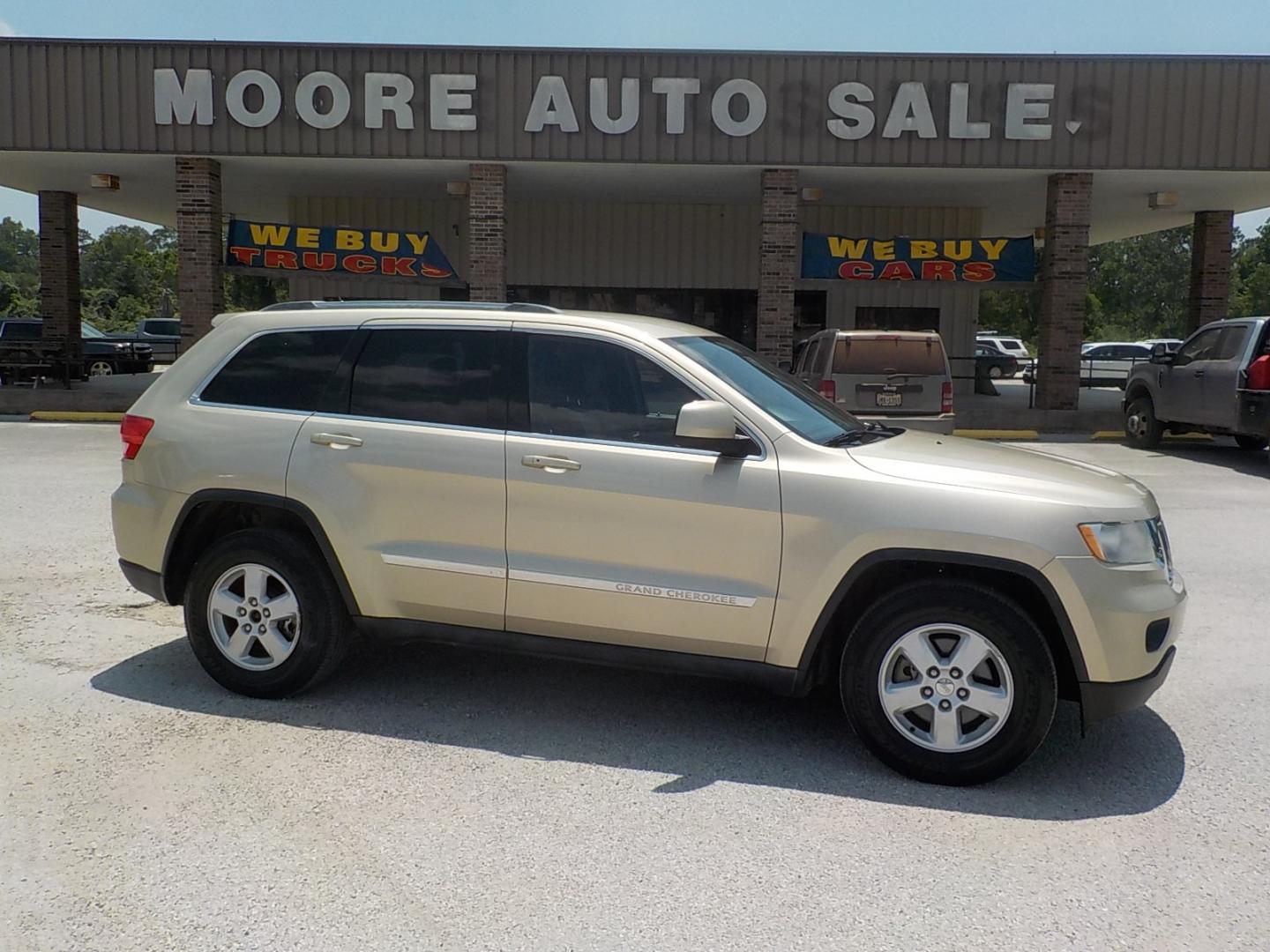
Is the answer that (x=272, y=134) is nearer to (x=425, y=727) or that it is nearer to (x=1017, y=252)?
(x=1017, y=252)

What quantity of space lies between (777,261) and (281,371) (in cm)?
1435

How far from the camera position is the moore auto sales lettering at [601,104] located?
17594mm

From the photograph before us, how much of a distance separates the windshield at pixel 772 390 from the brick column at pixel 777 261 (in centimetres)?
Answer: 1313

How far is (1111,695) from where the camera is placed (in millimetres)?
4113

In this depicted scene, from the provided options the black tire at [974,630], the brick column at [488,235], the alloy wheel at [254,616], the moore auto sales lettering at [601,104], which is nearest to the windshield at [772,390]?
the black tire at [974,630]

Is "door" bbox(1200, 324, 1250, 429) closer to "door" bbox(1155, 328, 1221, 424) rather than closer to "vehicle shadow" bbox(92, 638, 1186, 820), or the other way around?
"door" bbox(1155, 328, 1221, 424)

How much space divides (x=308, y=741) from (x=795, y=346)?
70.6 feet

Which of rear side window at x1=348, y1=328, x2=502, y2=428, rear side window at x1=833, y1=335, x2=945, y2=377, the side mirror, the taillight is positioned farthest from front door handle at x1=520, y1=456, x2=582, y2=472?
rear side window at x1=833, y1=335, x2=945, y2=377

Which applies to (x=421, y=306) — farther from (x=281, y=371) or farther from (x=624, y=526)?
(x=624, y=526)

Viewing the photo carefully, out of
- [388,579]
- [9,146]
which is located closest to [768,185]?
[9,146]

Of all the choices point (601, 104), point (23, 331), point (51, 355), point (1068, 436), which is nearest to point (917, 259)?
point (1068, 436)

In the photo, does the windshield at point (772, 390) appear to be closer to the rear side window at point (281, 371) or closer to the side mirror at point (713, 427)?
the side mirror at point (713, 427)

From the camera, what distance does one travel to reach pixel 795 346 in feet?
82.4

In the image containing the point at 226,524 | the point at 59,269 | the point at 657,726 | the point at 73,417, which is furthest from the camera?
the point at 59,269
